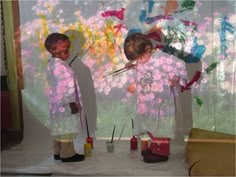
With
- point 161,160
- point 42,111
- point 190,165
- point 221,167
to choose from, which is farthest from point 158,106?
point 42,111

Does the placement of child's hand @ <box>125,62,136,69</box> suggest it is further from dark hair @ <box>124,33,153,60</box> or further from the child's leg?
the child's leg

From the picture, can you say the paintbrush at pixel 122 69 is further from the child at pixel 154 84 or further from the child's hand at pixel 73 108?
the child's hand at pixel 73 108

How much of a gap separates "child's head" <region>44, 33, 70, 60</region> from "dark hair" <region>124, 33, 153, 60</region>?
42cm

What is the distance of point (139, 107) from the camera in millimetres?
2342

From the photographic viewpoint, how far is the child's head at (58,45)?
2406 mm

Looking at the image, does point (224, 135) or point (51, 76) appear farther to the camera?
point (51, 76)

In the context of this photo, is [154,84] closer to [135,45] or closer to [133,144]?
[135,45]

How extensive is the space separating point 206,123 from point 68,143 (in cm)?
95

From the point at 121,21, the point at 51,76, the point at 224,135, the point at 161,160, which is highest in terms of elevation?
the point at 121,21

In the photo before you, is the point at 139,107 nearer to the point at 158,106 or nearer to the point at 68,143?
the point at 158,106

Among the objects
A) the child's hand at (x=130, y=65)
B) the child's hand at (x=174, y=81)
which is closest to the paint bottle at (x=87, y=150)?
the child's hand at (x=130, y=65)

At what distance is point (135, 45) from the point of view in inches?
94.0

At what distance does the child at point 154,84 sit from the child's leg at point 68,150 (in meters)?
0.44

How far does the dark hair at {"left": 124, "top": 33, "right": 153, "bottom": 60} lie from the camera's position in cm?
234
